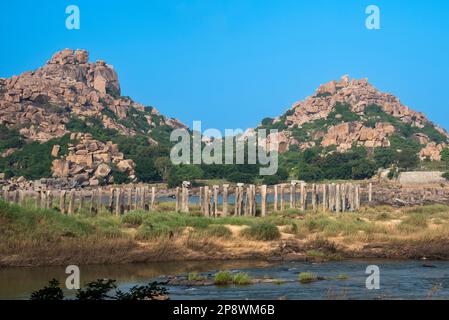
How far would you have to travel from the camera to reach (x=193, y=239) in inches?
917

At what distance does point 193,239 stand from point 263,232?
108 inches

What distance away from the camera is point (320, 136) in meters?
125

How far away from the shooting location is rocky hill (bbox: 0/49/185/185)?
270ft

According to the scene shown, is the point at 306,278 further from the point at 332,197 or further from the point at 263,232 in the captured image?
the point at 332,197

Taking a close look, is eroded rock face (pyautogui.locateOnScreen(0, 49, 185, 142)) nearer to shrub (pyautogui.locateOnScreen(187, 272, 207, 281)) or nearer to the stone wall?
the stone wall

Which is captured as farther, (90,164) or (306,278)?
(90,164)

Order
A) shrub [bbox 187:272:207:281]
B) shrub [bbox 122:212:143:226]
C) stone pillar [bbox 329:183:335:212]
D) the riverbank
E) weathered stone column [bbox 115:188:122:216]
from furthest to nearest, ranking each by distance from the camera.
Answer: stone pillar [bbox 329:183:335:212] → weathered stone column [bbox 115:188:122:216] → shrub [bbox 122:212:143:226] → the riverbank → shrub [bbox 187:272:207:281]

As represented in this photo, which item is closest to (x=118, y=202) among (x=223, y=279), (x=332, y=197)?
(x=332, y=197)

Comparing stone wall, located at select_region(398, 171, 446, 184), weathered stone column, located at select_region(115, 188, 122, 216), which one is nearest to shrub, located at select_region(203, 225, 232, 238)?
weathered stone column, located at select_region(115, 188, 122, 216)

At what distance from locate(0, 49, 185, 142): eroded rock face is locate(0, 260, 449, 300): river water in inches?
3158

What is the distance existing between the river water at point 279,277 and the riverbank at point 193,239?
2.51ft

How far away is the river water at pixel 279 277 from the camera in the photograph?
51.0 feet
